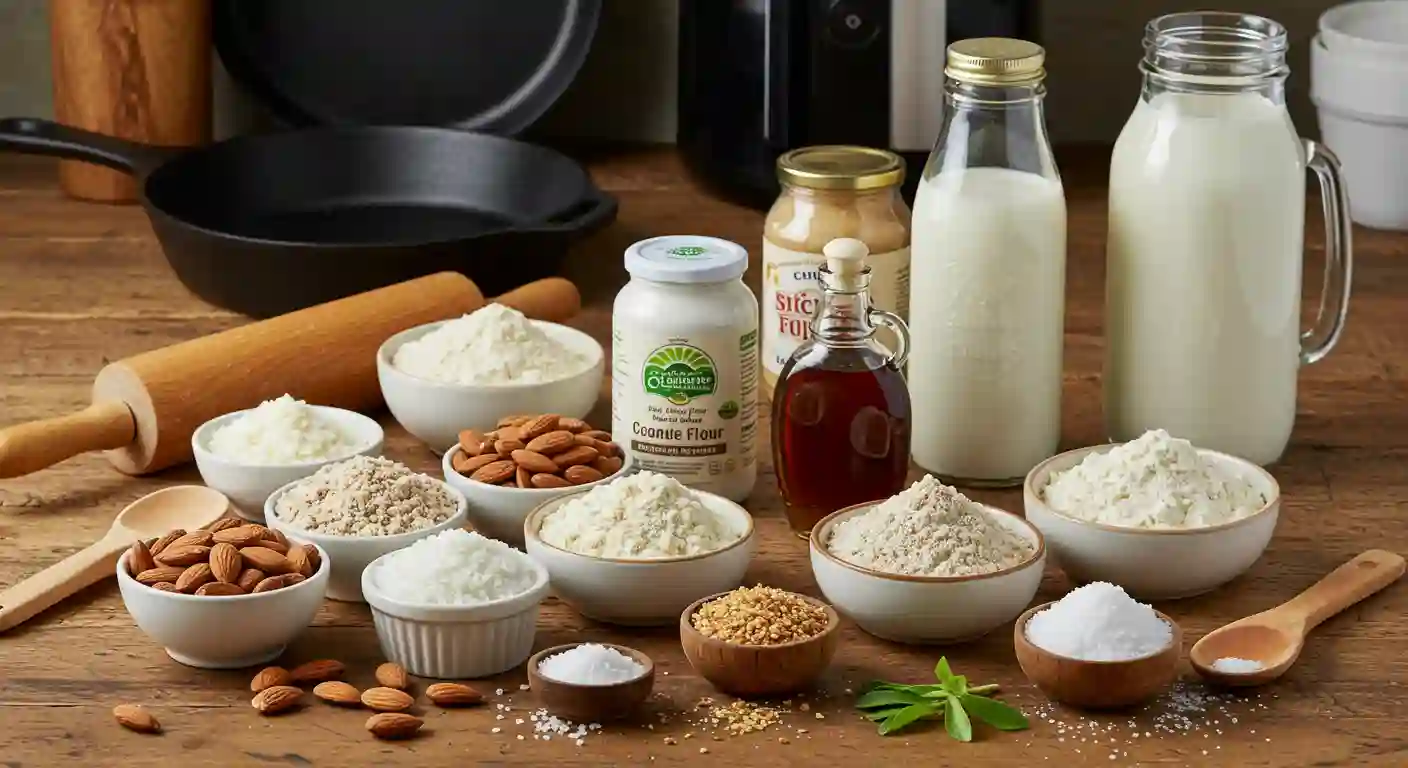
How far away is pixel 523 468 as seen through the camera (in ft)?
4.25

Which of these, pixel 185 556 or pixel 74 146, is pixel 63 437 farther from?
pixel 74 146

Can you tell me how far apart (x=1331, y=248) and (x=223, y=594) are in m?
0.84

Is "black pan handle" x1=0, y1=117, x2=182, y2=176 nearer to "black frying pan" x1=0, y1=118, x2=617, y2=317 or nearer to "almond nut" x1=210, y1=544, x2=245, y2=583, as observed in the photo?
"black frying pan" x1=0, y1=118, x2=617, y2=317

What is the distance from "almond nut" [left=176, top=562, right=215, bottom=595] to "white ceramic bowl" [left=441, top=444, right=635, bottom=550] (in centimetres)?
22

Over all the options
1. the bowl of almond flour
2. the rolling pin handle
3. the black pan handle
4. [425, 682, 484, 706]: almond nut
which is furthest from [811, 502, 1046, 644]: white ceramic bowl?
the black pan handle

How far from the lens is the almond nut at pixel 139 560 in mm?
1141

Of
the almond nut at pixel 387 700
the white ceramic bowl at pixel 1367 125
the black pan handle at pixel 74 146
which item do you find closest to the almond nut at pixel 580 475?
the almond nut at pixel 387 700

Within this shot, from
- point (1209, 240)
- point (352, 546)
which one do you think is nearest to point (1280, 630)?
point (1209, 240)

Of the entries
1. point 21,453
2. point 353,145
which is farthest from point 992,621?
point 353,145

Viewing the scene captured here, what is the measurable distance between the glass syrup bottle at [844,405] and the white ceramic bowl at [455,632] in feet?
0.74

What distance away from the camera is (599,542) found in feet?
3.90

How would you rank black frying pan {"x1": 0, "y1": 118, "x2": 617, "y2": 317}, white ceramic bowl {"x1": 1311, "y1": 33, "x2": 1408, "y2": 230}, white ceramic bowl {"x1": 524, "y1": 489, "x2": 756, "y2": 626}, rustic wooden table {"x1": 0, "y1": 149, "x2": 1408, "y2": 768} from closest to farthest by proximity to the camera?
1. rustic wooden table {"x1": 0, "y1": 149, "x2": 1408, "y2": 768}
2. white ceramic bowl {"x1": 524, "y1": 489, "x2": 756, "y2": 626}
3. black frying pan {"x1": 0, "y1": 118, "x2": 617, "y2": 317}
4. white ceramic bowl {"x1": 1311, "y1": 33, "x2": 1408, "y2": 230}

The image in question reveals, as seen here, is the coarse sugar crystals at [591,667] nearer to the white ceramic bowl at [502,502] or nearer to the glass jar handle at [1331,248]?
the white ceramic bowl at [502,502]

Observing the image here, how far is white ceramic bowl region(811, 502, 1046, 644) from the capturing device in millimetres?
1141
